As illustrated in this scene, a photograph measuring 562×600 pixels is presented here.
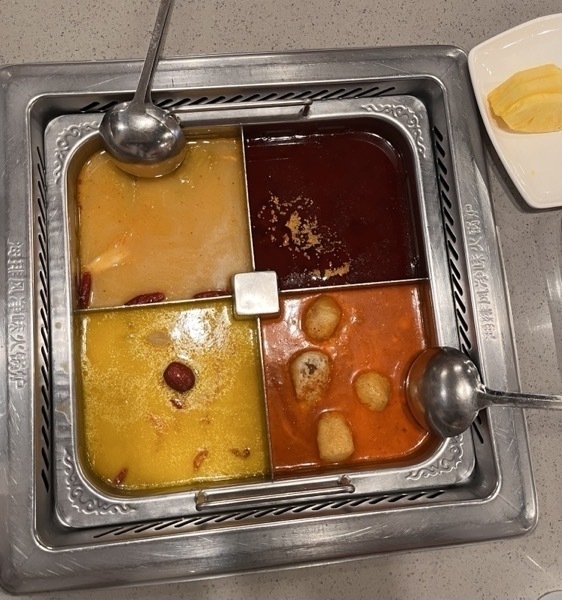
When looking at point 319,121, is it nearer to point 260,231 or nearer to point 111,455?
point 260,231

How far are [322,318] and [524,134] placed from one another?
711 mm

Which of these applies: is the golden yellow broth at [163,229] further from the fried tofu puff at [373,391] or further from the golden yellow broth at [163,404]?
the fried tofu puff at [373,391]

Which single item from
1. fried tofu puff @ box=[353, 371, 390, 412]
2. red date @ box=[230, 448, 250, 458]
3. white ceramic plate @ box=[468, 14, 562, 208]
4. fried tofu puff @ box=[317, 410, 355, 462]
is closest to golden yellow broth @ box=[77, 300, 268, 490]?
red date @ box=[230, 448, 250, 458]

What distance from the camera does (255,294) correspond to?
138cm

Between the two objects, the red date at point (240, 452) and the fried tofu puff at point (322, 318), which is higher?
the fried tofu puff at point (322, 318)

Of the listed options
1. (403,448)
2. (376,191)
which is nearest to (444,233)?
(376,191)

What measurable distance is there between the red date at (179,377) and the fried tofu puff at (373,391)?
431 millimetres

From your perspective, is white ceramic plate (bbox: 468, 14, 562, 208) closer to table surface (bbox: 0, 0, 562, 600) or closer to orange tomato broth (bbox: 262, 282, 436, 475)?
table surface (bbox: 0, 0, 562, 600)

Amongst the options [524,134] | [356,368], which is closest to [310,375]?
[356,368]

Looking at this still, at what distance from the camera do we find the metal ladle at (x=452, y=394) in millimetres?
1291

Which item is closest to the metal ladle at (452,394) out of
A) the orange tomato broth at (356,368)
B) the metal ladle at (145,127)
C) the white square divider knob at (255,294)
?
the orange tomato broth at (356,368)

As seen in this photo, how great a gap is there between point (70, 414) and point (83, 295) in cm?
30

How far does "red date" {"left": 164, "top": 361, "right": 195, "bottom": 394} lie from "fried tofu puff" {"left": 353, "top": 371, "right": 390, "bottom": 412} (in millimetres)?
431

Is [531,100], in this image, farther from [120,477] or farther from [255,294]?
[120,477]
